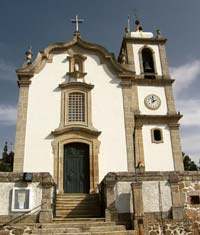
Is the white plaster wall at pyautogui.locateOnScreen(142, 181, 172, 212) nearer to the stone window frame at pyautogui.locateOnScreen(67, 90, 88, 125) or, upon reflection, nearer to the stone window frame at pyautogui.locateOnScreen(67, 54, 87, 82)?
the stone window frame at pyautogui.locateOnScreen(67, 90, 88, 125)

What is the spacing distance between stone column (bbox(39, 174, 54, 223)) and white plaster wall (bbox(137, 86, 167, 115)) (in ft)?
29.3

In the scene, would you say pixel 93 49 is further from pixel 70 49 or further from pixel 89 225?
pixel 89 225

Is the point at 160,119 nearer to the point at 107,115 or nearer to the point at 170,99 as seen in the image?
the point at 170,99

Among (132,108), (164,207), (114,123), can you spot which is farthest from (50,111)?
(164,207)

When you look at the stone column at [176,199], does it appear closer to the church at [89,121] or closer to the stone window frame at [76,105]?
the church at [89,121]

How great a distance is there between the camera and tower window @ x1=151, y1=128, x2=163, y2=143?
1589 centimetres

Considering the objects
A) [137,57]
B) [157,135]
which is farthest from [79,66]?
[157,135]

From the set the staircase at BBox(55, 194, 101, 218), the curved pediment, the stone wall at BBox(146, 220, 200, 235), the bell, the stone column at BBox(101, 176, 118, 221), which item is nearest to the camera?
the stone wall at BBox(146, 220, 200, 235)

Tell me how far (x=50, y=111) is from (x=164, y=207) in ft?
26.2

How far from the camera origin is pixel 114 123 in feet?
49.0

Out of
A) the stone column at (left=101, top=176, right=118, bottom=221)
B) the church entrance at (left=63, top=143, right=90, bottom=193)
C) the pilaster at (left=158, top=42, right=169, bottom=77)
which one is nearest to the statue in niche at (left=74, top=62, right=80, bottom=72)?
the church entrance at (left=63, top=143, right=90, bottom=193)

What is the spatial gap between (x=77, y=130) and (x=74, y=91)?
2.25m

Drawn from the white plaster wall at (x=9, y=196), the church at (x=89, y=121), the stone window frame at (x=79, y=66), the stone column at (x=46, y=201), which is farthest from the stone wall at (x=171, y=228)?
the stone window frame at (x=79, y=66)

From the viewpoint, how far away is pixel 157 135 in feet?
53.1
